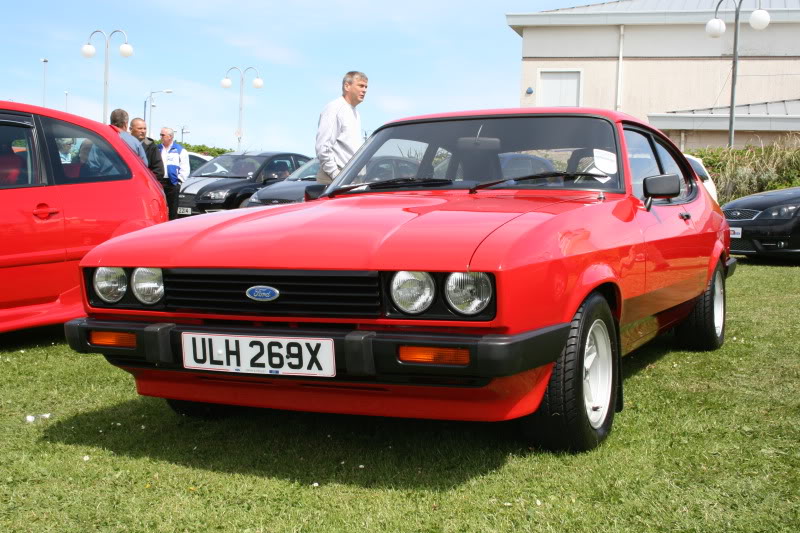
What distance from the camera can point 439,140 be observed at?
14.9 feet

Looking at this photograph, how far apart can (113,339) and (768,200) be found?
10.2 metres

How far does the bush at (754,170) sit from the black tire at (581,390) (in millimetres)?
18315

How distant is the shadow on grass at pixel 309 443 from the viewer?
11.0ft

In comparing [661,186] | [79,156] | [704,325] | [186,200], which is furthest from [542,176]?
[186,200]

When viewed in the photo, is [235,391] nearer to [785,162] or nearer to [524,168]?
[524,168]

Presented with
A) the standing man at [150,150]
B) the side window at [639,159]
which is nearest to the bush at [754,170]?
the standing man at [150,150]

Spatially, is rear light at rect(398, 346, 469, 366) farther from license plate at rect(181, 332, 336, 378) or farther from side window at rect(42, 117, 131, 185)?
side window at rect(42, 117, 131, 185)

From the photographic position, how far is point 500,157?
429 centimetres

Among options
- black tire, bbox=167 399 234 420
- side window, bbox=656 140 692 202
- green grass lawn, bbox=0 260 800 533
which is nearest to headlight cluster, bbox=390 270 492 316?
green grass lawn, bbox=0 260 800 533

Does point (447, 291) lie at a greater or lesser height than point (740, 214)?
lesser

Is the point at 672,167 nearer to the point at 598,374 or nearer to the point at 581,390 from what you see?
the point at 598,374

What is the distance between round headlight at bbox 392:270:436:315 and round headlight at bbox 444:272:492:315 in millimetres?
73

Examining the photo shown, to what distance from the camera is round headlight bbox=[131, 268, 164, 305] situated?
3.43 metres

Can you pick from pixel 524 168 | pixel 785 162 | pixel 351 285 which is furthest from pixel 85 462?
pixel 785 162
